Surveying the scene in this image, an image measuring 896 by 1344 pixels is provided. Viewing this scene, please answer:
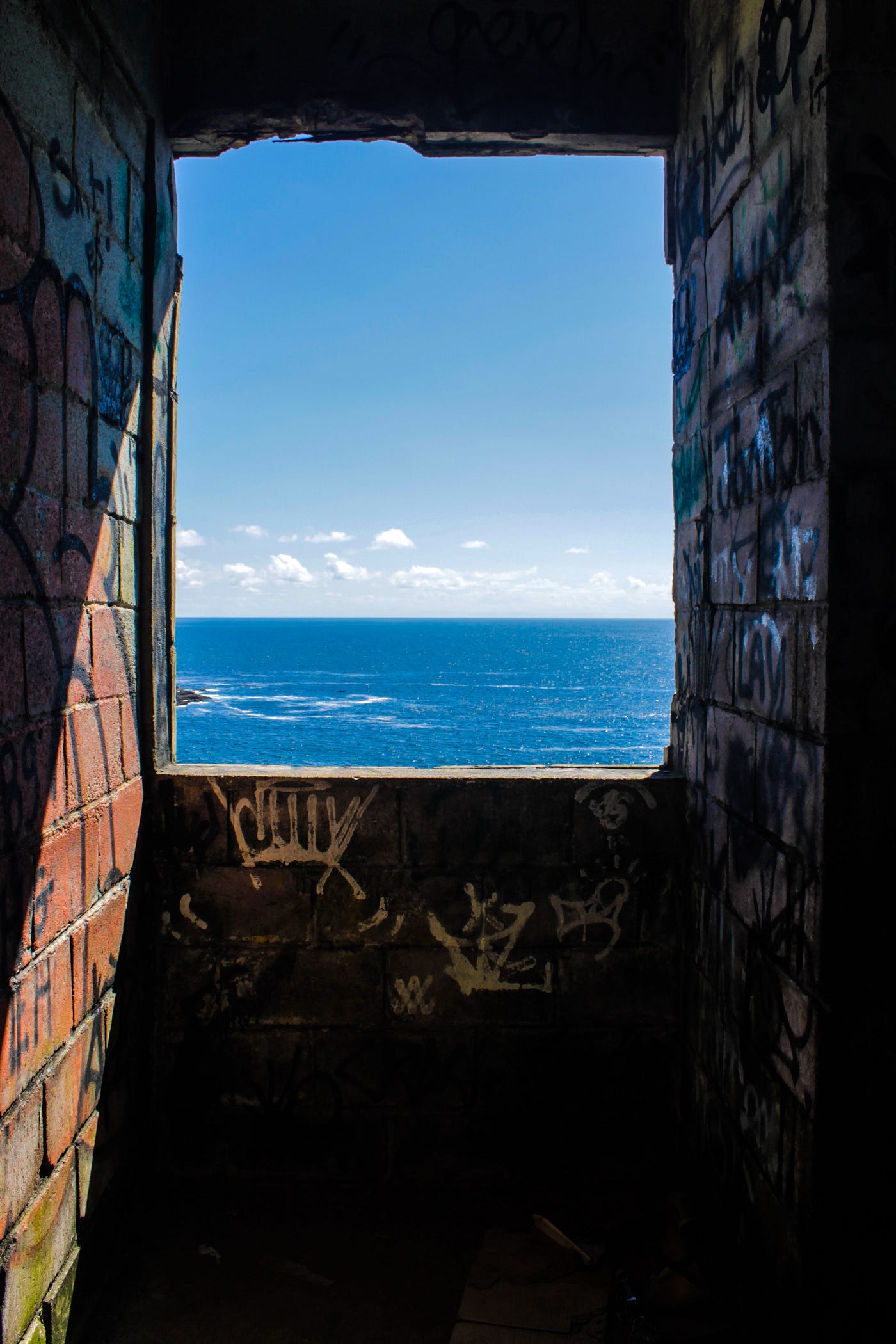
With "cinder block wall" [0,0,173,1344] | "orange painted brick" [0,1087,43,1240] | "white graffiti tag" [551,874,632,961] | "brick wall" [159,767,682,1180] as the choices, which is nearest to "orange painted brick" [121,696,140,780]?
"cinder block wall" [0,0,173,1344]

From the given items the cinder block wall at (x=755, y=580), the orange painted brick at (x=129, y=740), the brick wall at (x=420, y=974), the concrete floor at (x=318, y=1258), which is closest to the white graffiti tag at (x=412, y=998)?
the brick wall at (x=420, y=974)

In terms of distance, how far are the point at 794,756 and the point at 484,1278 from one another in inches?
85.6

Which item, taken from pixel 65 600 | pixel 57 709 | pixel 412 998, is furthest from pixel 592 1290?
pixel 65 600

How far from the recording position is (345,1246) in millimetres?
3098

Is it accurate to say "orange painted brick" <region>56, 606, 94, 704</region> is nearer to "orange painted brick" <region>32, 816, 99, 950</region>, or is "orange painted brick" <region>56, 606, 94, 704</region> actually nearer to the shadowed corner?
the shadowed corner

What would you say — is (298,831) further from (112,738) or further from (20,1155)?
(20,1155)

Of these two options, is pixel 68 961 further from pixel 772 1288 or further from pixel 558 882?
pixel 772 1288

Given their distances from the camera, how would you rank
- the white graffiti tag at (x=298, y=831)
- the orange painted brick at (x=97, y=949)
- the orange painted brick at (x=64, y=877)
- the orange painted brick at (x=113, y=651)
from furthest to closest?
1. the white graffiti tag at (x=298, y=831)
2. the orange painted brick at (x=113, y=651)
3. the orange painted brick at (x=97, y=949)
4. the orange painted brick at (x=64, y=877)

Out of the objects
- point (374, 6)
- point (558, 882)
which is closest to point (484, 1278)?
point (558, 882)

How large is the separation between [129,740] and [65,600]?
0.75 meters

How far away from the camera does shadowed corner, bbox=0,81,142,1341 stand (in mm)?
2209

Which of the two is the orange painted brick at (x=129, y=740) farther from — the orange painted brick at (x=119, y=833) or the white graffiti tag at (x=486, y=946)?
the white graffiti tag at (x=486, y=946)

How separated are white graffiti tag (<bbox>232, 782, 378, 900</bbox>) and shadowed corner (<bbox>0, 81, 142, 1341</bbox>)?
1.57 ft

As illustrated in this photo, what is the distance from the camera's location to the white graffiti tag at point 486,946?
331cm
